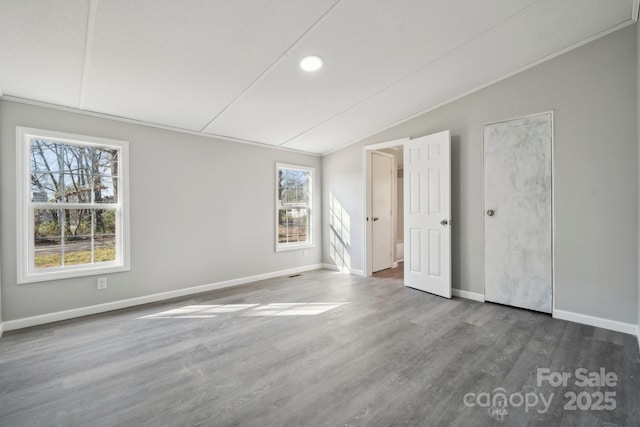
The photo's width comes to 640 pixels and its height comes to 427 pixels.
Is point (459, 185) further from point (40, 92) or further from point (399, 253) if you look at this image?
point (40, 92)

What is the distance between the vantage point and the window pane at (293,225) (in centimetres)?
505

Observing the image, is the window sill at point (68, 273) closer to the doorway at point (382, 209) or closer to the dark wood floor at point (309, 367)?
the dark wood floor at point (309, 367)

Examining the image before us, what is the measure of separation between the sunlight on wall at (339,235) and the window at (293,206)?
0.43 metres

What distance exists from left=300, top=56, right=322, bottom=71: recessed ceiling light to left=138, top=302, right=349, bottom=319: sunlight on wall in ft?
8.41

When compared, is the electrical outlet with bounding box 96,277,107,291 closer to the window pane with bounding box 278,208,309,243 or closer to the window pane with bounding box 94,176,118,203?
the window pane with bounding box 94,176,118,203

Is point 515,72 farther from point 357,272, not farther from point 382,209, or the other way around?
point 357,272

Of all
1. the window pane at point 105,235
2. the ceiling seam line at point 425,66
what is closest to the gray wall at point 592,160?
the ceiling seam line at point 425,66

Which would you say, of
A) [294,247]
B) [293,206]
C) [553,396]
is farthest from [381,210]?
[553,396]

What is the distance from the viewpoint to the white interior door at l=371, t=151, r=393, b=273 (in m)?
5.03

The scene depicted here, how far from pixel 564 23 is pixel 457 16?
1.14 metres

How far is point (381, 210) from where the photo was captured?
521 centimetres

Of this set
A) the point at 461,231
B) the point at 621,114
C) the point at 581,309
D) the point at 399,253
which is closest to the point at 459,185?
the point at 461,231

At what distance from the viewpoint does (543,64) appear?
10.1 ft

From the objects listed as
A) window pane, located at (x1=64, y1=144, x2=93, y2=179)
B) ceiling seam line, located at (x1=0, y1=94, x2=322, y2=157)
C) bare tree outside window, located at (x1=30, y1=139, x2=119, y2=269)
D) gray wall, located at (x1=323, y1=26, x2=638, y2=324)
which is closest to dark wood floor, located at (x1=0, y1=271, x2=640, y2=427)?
gray wall, located at (x1=323, y1=26, x2=638, y2=324)
